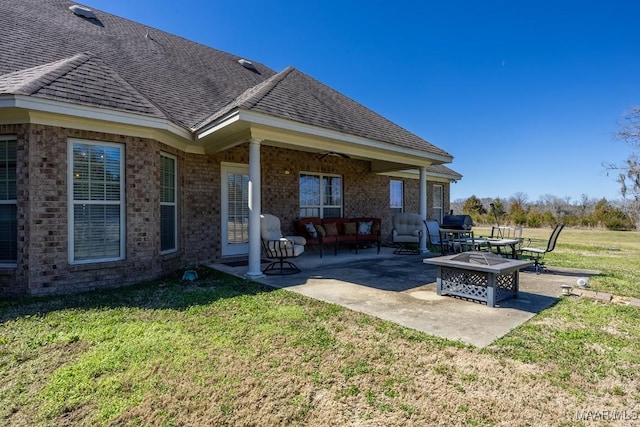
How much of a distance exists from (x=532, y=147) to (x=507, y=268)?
1997cm

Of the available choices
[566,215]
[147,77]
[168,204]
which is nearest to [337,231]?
[168,204]

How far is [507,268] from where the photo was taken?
4.35m

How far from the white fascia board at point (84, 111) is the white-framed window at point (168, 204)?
42.3 inches

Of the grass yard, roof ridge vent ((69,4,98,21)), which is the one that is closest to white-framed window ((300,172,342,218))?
the grass yard

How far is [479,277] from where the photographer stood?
4.58 m

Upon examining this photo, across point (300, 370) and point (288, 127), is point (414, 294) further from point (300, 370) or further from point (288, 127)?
point (288, 127)

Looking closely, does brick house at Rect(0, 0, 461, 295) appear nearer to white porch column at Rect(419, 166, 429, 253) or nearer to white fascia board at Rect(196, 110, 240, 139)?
white fascia board at Rect(196, 110, 240, 139)

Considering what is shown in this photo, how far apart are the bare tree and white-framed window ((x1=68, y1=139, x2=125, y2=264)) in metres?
21.9

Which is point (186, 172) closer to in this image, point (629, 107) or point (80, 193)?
point (80, 193)

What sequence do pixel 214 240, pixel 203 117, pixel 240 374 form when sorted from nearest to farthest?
pixel 240 374 → pixel 203 117 → pixel 214 240

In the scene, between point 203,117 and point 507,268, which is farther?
point 203,117

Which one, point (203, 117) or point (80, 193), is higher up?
point (203, 117)

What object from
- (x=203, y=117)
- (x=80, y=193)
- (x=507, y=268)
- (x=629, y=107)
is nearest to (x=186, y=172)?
(x=203, y=117)

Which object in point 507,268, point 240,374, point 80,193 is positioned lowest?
point 240,374
